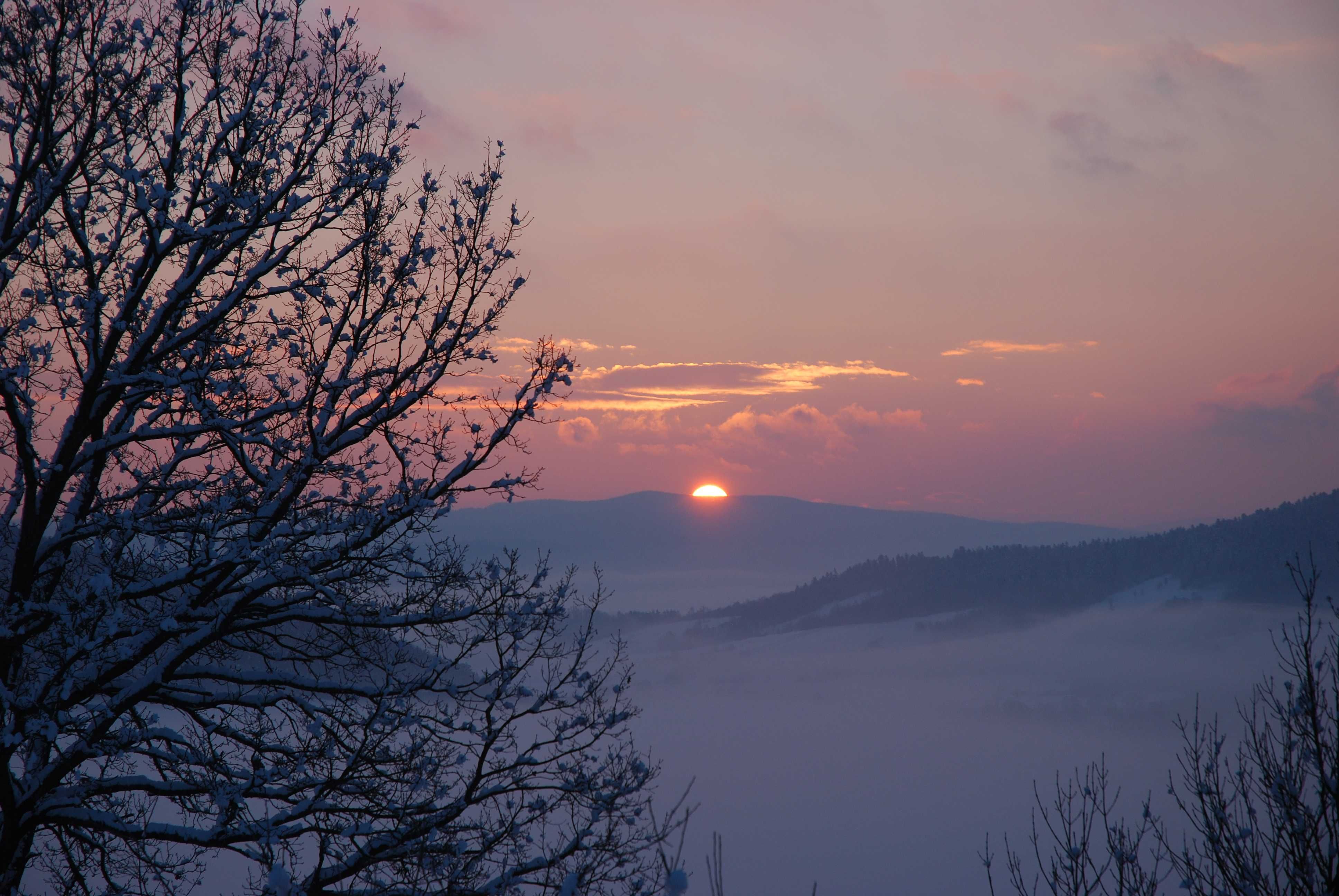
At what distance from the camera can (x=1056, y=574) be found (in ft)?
599

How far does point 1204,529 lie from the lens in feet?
580

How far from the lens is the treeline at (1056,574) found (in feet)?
534

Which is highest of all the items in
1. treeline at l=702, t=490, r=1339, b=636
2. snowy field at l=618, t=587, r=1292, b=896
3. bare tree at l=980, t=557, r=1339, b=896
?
bare tree at l=980, t=557, r=1339, b=896

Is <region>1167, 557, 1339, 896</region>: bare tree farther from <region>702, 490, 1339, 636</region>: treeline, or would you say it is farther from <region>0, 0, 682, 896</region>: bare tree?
<region>702, 490, 1339, 636</region>: treeline

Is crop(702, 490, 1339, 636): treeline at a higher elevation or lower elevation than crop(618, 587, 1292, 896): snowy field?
higher

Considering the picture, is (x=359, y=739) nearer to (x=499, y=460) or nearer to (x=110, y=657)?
(x=110, y=657)

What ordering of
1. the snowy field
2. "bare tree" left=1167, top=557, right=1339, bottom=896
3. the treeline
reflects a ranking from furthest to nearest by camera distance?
the treeline → the snowy field → "bare tree" left=1167, top=557, right=1339, bottom=896

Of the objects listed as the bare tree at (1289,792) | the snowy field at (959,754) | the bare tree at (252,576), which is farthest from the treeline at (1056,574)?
the bare tree at (252,576)

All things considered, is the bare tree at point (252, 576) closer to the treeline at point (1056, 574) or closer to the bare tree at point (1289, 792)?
the bare tree at point (1289, 792)

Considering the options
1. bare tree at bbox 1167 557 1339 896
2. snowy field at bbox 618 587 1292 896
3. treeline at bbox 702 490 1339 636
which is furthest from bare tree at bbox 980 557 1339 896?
treeline at bbox 702 490 1339 636

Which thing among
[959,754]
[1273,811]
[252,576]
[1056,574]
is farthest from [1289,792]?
[959,754]

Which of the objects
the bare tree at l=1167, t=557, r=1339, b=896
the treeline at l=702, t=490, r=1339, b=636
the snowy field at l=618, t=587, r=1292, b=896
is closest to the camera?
the bare tree at l=1167, t=557, r=1339, b=896

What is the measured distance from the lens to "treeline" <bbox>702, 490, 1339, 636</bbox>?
16275 cm

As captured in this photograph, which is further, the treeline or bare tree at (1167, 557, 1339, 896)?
the treeline
